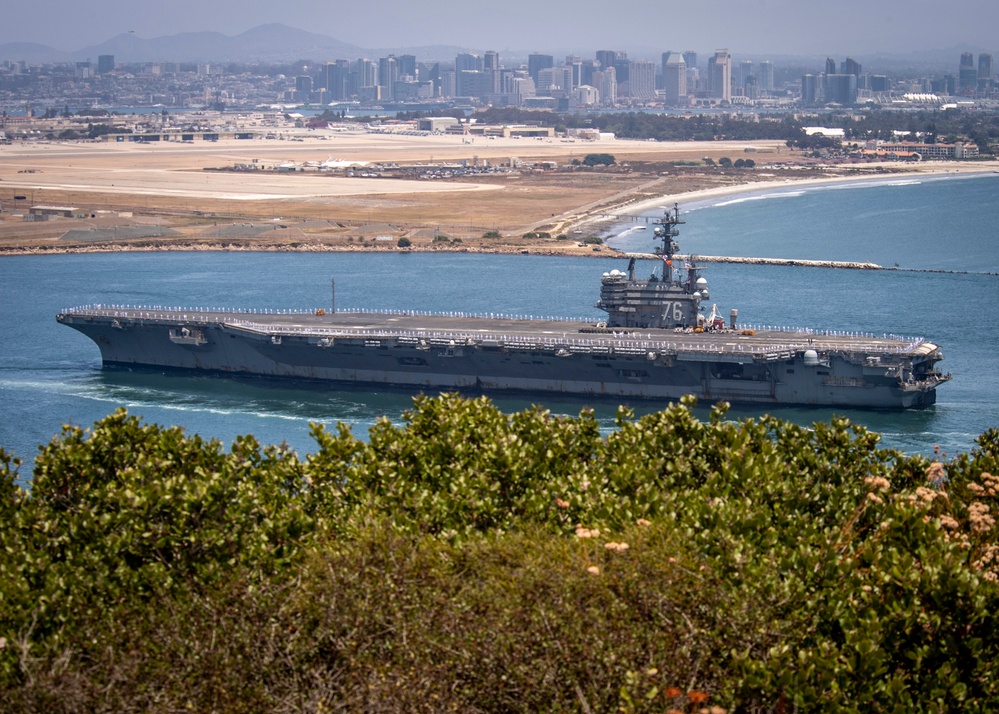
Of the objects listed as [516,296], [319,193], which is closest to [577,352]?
[516,296]

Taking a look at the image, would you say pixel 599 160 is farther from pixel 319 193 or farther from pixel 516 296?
pixel 516 296

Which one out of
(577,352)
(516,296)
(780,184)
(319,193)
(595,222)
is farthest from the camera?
(780,184)

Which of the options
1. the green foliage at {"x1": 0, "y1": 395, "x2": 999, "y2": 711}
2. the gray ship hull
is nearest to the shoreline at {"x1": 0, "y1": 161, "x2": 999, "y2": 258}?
the gray ship hull

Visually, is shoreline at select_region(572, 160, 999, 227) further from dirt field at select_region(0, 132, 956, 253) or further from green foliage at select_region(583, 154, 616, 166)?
green foliage at select_region(583, 154, 616, 166)

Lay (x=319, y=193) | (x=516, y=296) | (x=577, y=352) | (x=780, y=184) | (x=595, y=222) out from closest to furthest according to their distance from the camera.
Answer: (x=577, y=352) → (x=516, y=296) → (x=595, y=222) → (x=319, y=193) → (x=780, y=184)

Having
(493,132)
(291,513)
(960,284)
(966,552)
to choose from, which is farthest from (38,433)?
(493,132)
